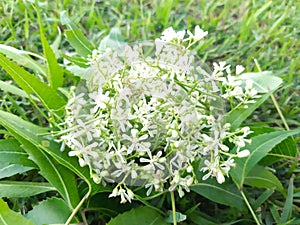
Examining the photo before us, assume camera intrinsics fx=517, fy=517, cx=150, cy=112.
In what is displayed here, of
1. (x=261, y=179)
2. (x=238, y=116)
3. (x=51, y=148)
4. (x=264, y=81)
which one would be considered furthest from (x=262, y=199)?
(x=51, y=148)

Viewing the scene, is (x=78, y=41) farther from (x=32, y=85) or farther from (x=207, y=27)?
(x=207, y=27)

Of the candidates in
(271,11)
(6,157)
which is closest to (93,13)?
(271,11)

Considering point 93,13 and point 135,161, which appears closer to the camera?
point 135,161

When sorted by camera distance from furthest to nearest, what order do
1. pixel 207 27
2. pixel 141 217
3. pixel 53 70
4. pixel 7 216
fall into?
pixel 207 27
pixel 53 70
pixel 141 217
pixel 7 216

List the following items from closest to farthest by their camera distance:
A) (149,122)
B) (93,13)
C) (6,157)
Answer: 1. (149,122)
2. (6,157)
3. (93,13)

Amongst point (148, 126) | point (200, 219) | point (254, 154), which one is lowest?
point (200, 219)

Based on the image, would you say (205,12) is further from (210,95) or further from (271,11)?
(210,95)

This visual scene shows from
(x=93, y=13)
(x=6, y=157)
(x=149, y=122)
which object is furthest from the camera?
(x=93, y=13)
